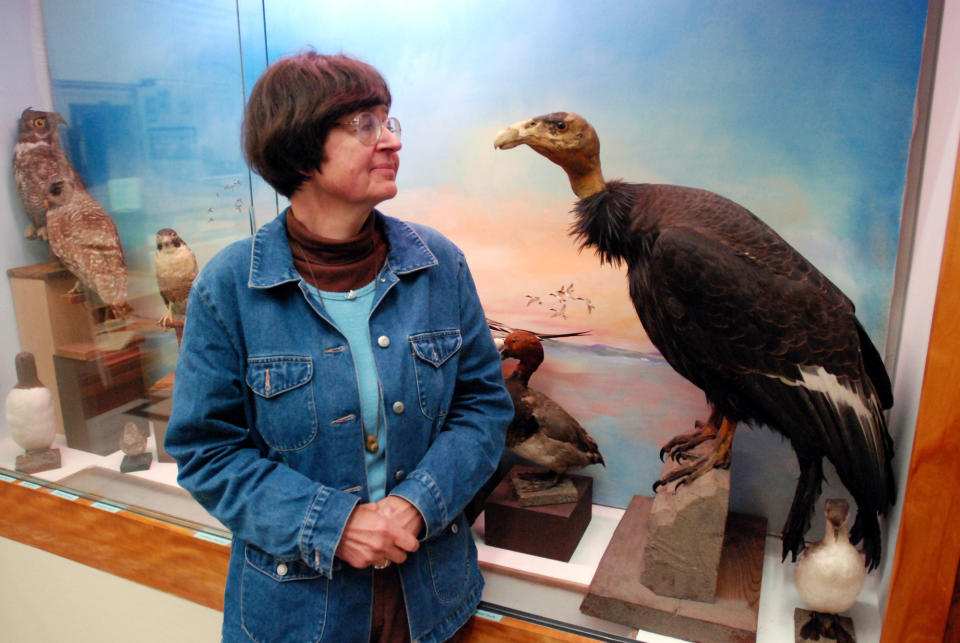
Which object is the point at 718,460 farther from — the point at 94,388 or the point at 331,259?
the point at 94,388

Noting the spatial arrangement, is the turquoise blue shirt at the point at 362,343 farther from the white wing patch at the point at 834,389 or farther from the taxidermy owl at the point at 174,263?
the taxidermy owl at the point at 174,263

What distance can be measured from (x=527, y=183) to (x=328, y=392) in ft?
3.14

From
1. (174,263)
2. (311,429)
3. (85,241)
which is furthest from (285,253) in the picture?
(85,241)

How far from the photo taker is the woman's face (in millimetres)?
1196

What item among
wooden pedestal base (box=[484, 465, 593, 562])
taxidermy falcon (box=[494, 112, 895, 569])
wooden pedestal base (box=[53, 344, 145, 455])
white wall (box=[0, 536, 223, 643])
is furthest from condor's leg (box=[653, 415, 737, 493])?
wooden pedestal base (box=[53, 344, 145, 455])

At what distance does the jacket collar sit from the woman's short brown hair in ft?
0.40

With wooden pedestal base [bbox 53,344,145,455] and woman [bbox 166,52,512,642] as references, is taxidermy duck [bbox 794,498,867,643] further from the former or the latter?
wooden pedestal base [bbox 53,344,145,455]

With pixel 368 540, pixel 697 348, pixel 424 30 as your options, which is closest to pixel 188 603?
pixel 368 540

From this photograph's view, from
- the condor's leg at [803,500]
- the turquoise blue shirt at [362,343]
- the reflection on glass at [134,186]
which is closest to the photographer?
the turquoise blue shirt at [362,343]

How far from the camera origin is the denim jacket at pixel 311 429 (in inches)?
46.8

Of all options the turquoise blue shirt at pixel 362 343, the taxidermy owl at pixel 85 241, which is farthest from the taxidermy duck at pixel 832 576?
the taxidermy owl at pixel 85 241

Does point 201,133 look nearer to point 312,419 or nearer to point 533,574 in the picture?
point 312,419

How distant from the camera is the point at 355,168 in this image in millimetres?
1201

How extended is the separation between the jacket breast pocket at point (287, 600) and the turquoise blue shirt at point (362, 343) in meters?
0.24
